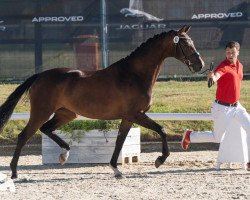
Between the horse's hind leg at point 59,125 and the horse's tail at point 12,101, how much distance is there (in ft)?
1.82

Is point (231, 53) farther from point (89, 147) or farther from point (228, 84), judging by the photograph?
point (89, 147)

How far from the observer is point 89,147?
1362 cm

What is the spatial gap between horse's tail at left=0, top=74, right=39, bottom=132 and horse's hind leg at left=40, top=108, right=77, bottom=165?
21.8 inches

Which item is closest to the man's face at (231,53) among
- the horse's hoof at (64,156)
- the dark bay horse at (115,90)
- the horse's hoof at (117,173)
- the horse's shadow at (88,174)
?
the dark bay horse at (115,90)

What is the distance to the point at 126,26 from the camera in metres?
18.7

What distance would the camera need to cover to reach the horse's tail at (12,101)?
504 inches

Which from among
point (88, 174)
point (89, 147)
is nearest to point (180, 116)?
point (89, 147)

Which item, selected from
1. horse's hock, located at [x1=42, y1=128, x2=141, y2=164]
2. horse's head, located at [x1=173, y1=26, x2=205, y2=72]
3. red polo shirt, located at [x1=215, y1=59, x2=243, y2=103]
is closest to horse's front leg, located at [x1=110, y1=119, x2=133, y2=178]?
horse's hock, located at [x1=42, y1=128, x2=141, y2=164]

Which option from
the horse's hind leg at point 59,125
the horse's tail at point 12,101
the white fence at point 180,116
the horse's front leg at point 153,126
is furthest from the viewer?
the white fence at point 180,116

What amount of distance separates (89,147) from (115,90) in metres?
1.59

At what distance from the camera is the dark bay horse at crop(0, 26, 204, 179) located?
1222 cm

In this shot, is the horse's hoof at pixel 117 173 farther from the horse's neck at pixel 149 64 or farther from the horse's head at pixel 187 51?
the horse's head at pixel 187 51

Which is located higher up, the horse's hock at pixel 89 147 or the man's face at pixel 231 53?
the man's face at pixel 231 53

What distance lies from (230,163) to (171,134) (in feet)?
11.0
